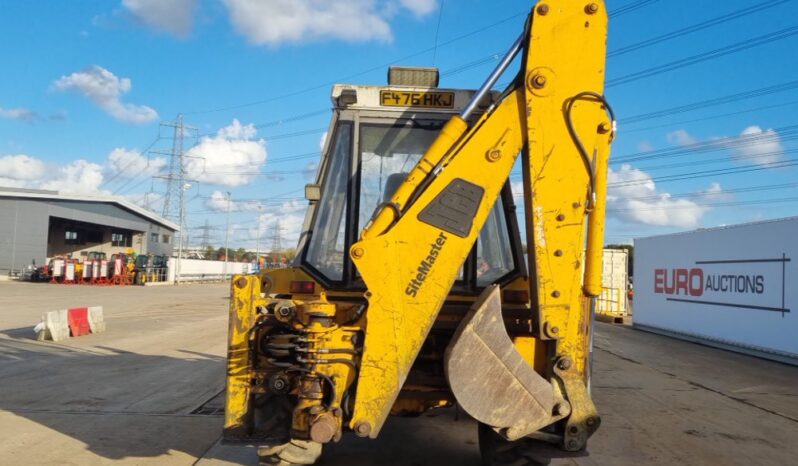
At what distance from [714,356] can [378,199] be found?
1257 centimetres

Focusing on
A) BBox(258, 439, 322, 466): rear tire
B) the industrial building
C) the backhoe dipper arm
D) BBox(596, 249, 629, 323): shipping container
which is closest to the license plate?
the backhoe dipper arm

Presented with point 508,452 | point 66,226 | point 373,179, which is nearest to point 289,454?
point 508,452

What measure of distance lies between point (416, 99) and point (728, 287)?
44.1 feet

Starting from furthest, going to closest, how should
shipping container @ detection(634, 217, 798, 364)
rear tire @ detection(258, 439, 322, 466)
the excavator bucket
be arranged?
shipping container @ detection(634, 217, 798, 364) → rear tire @ detection(258, 439, 322, 466) → the excavator bucket

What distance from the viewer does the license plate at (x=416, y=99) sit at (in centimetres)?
505

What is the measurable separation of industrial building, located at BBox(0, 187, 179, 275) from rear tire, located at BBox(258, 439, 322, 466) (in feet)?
157

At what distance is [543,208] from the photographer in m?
3.87

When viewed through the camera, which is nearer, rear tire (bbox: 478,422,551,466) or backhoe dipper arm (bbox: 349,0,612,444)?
backhoe dipper arm (bbox: 349,0,612,444)

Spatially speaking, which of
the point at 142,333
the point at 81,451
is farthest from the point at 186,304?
the point at 81,451

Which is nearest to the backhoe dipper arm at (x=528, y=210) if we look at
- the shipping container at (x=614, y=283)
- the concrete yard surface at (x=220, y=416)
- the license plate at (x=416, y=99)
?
the license plate at (x=416, y=99)

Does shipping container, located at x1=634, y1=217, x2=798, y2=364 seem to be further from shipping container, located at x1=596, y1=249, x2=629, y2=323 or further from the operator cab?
the operator cab

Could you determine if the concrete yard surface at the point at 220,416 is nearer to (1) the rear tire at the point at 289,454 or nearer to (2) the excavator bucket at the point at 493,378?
(1) the rear tire at the point at 289,454

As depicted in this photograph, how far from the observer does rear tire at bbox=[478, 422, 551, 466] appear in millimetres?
4141

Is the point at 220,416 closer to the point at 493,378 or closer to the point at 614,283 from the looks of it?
the point at 493,378
